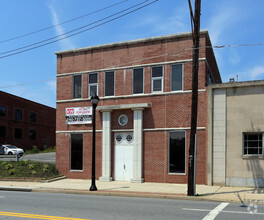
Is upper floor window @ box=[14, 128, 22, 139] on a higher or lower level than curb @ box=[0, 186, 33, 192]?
higher

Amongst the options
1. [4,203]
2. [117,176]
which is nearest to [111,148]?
[117,176]

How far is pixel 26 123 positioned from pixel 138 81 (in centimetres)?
3967

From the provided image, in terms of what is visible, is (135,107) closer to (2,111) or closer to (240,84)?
(240,84)

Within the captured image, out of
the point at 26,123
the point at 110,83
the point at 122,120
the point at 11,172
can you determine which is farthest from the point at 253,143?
the point at 26,123

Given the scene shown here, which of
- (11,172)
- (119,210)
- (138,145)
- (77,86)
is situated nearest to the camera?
(119,210)

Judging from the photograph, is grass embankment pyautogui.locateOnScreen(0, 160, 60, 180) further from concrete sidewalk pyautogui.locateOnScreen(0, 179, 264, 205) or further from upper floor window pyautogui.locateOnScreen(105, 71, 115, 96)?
upper floor window pyautogui.locateOnScreen(105, 71, 115, 96)

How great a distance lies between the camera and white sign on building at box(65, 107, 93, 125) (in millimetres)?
19747

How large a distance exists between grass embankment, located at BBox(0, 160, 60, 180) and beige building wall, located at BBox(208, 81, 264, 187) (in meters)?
9.80

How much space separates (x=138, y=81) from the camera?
18719 millimetres

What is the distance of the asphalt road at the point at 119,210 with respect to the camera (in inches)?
352

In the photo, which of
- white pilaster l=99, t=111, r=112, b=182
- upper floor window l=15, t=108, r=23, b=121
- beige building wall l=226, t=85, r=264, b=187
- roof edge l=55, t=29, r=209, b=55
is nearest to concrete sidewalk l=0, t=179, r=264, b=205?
white pilaster l=99, t=111, r=112, b=182

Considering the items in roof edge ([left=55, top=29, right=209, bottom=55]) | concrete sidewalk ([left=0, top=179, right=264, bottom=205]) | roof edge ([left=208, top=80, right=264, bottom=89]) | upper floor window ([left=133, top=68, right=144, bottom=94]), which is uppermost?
roof edge ([left=55, top=29, right=209, bottom=55])

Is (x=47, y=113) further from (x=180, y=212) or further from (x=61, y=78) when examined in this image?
(x=180, y=212)

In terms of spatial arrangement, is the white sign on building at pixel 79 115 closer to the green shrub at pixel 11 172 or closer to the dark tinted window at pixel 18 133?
the green shrub at pixel 11 172
